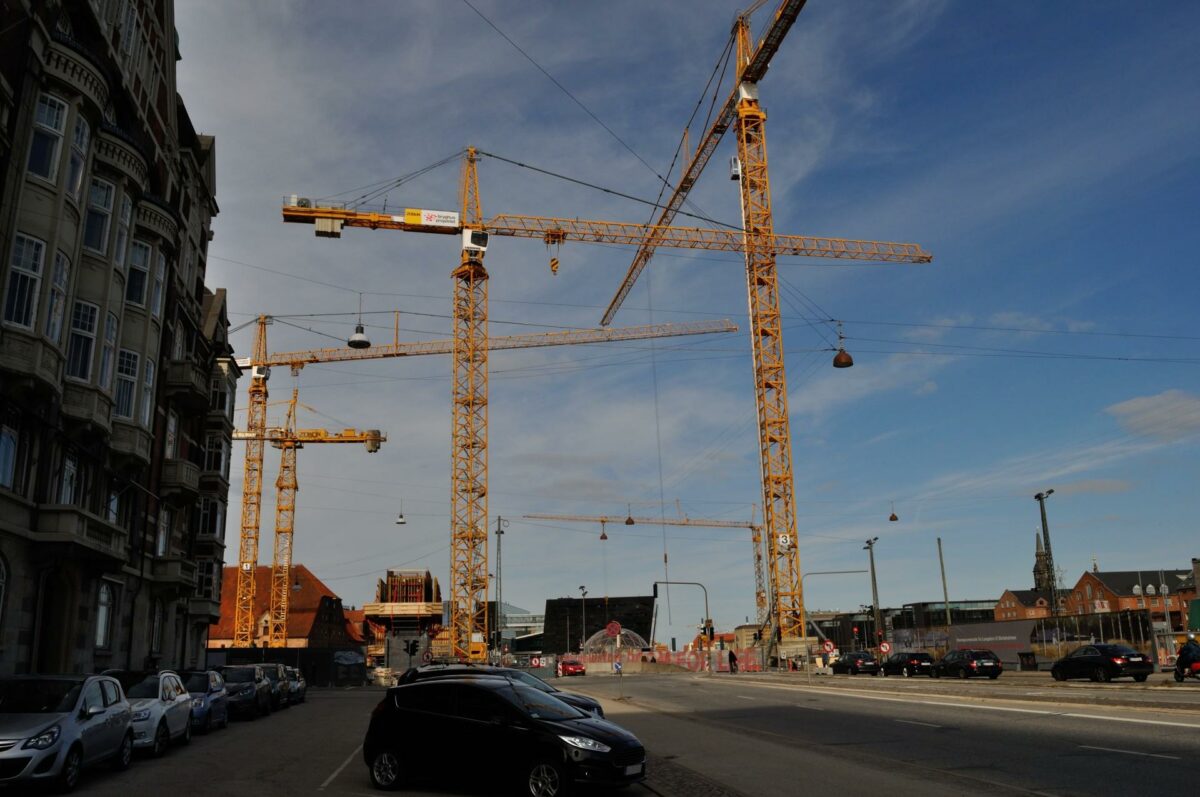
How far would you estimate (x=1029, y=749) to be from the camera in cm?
1529

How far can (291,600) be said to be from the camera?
9175cm

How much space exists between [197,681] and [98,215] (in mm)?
13499

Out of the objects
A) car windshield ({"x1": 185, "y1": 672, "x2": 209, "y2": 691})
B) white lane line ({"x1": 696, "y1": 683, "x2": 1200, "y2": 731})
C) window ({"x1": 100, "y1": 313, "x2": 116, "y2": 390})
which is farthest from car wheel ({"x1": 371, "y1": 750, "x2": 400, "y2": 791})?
window ({"x1": 100, "y1": 313, "x2": 116, "y2": 390})

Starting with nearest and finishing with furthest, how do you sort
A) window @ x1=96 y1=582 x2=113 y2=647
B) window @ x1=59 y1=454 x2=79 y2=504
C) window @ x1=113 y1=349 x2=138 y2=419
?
1. window @ x1=59 y1=454 x2=79 y2=504
2. window @ x1=96 y1=582 x2=113 y2=647
3. window @ x1=113 y1=349 x2=138 y2=419

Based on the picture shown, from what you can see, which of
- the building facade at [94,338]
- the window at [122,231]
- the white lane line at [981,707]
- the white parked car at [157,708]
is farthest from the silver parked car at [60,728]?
the white lane line at [981,707]

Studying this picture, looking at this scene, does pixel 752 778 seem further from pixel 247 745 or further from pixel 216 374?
pixel 216 374

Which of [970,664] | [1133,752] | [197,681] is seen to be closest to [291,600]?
[970,664]

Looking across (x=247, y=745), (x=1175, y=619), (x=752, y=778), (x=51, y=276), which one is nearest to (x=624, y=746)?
(x=752, y=778)

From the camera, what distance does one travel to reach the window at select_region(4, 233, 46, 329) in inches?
877

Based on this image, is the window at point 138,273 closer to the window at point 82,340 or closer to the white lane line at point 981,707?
the window at point 82,340

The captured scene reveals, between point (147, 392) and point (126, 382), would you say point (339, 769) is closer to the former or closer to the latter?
point (126, 382)

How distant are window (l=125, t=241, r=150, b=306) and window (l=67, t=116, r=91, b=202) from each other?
4929 millimetres

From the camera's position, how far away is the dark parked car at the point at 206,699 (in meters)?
21.9

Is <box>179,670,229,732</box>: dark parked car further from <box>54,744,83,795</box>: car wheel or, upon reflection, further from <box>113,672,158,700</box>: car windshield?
<box>54,744,83,795</box>: car wheel
